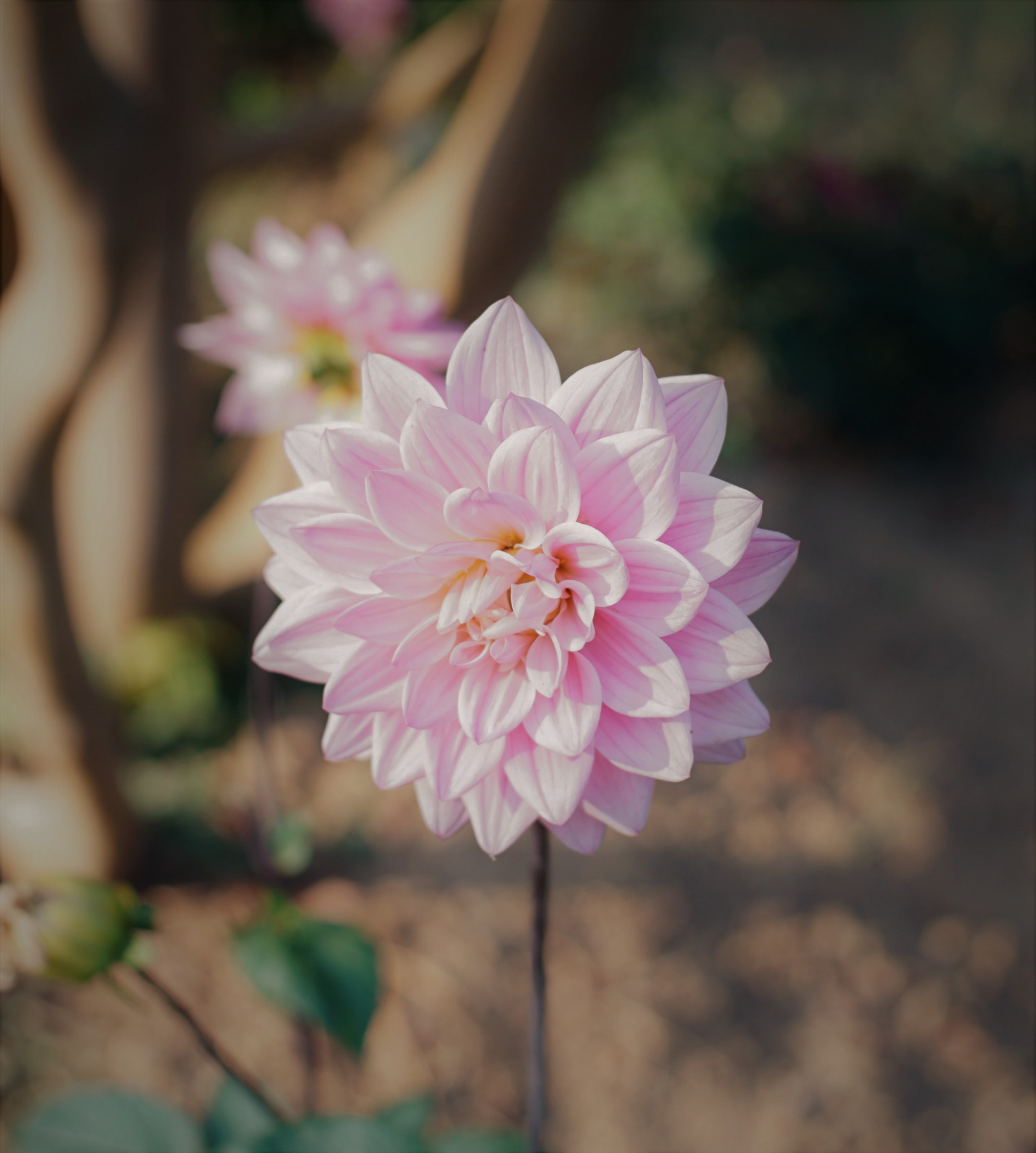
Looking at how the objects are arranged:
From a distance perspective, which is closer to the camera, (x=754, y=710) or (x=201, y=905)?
(x=754, y=710)

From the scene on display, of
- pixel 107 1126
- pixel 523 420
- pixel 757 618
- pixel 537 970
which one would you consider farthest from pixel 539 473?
pixel 757 618

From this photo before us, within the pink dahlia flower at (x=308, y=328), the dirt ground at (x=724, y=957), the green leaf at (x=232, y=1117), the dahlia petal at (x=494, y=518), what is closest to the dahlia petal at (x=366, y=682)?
the dahlia petal at (x=494, y=518)

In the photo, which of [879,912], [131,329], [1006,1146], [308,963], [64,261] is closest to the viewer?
[308,963]

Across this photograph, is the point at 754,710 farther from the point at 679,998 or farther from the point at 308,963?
the point at 679,998

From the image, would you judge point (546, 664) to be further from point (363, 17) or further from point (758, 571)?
point (363, 17)

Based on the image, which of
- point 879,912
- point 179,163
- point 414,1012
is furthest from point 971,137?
point 414,1012

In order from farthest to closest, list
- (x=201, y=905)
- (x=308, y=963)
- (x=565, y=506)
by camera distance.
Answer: (x=201, y=905) < (x=308, y=963) < (x=565, y=506)
